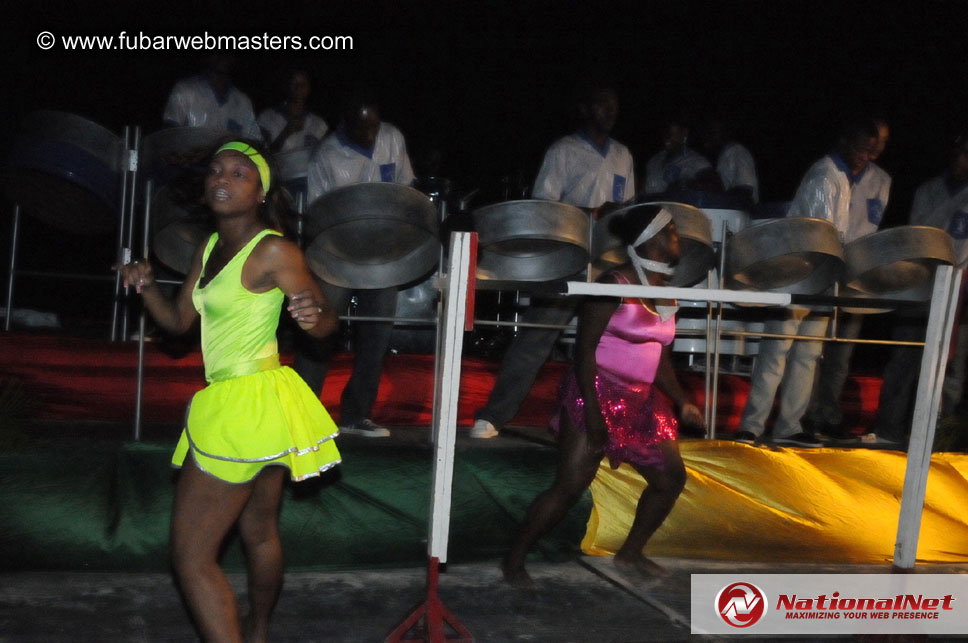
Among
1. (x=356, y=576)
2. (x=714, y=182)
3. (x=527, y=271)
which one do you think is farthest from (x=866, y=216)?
(x=356, y=576)

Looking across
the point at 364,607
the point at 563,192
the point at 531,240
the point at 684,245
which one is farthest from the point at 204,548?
the point at 563,192

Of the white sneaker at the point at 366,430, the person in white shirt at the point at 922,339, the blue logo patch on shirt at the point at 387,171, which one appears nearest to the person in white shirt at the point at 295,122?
the blue logo patch on shirt at the point at 387,171

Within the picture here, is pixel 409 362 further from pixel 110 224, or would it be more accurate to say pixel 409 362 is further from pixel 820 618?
pixel 820 618

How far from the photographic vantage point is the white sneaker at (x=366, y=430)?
11.1 feet

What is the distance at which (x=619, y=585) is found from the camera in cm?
301

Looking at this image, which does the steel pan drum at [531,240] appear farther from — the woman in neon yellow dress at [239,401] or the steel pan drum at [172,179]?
the woman in neon yellow dress at [239,401]

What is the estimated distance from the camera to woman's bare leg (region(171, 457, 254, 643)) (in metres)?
1.90

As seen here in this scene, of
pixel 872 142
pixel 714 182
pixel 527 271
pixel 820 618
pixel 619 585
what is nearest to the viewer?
pixel 820 618

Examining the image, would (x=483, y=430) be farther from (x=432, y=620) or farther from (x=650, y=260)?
(x=432, y=620)

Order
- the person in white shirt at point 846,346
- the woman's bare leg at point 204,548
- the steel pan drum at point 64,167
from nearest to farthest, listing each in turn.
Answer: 1. the woman's bare leg at point 204,548
2. the steel pan drum at point 64,167
3. the person in white shirt at point 846,346

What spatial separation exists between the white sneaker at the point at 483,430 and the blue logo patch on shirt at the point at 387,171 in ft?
3.10

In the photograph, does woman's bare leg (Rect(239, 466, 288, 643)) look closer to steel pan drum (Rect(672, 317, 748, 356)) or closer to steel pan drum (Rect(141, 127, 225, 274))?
steel pan drum (Rect(141, 127, 225, 274))

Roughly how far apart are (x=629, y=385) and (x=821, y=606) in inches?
31.7

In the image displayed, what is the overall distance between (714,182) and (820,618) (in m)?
2.31
